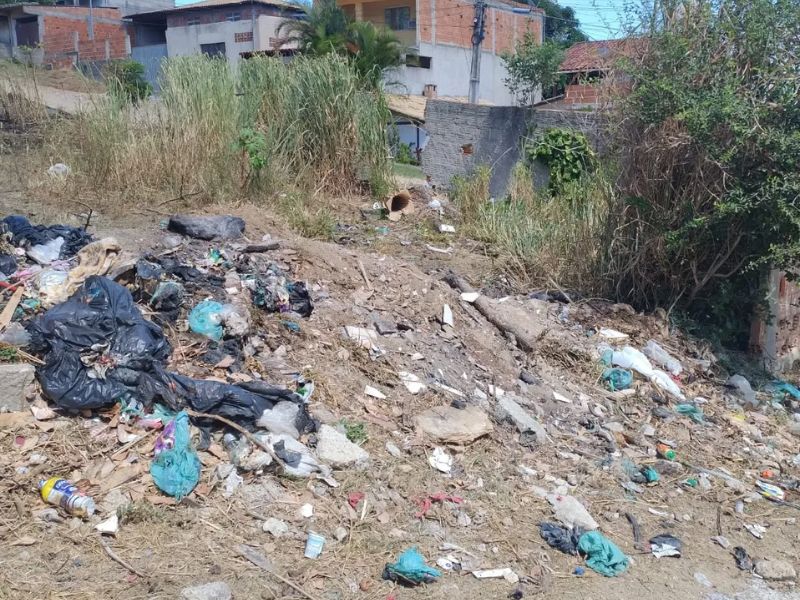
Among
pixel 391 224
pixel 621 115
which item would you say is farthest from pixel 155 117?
pixel 621 115

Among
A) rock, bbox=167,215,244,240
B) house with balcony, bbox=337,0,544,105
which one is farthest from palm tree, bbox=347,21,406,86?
rock, bbox=167,215,244,240

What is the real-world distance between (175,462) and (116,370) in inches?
30.0

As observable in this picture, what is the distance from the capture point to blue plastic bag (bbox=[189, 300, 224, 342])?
15.3ft

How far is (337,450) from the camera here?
13.1ft

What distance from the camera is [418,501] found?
3.86m

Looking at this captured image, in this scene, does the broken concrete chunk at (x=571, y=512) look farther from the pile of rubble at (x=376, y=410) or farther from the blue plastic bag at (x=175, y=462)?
the blue plastic bag at (x=175, y=462)

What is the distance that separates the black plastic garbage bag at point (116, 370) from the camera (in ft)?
12.8

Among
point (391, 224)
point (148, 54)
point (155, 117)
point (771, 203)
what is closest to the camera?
point (771, 203)

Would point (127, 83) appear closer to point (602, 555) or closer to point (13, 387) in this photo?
point (13, 387)

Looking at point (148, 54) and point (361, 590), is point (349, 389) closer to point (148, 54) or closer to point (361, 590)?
point (361, 590)

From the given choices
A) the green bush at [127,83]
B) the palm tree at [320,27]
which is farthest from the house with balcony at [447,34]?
the green bush at [127,83]

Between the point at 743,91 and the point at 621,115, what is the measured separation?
1022 mm

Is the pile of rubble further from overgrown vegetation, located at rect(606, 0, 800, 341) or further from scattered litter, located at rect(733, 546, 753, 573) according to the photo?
overgrown vegetation, located at rect(606, 0, 800, 341)

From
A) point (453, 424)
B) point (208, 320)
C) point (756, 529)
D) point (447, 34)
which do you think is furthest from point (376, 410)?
point (447, 34)
